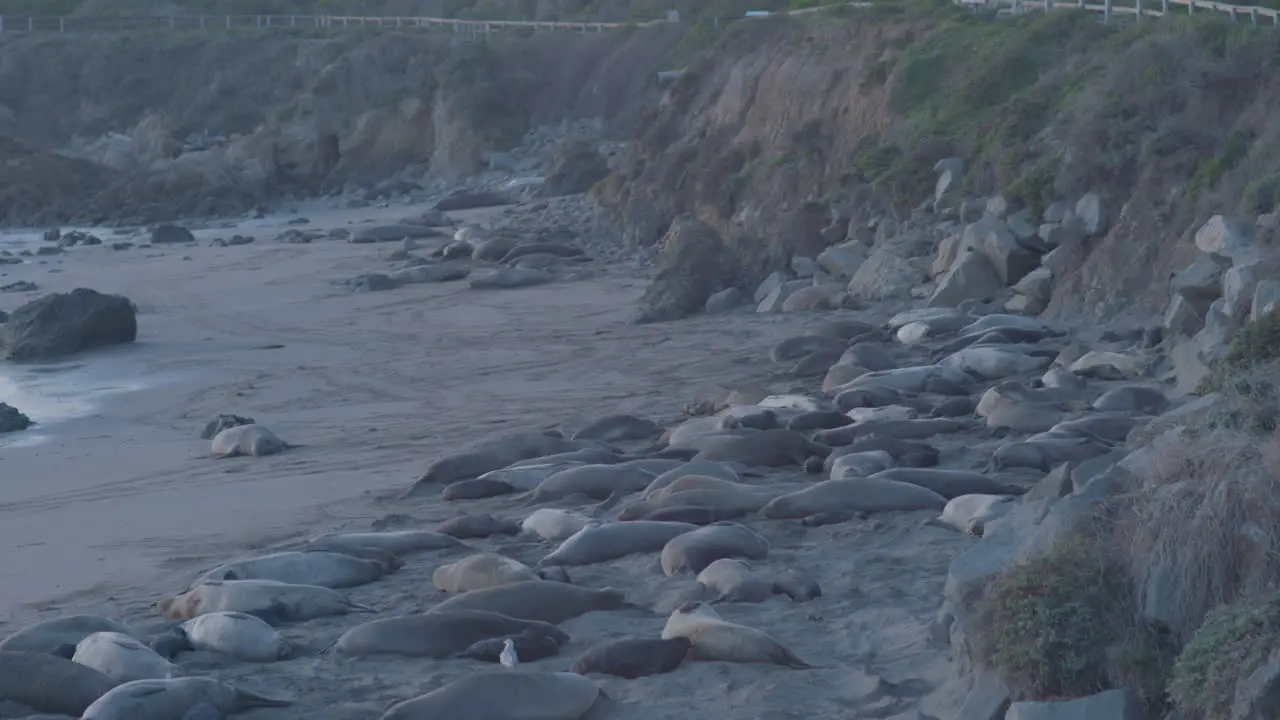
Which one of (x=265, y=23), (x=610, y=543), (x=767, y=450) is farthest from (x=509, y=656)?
(x=265, y=23)

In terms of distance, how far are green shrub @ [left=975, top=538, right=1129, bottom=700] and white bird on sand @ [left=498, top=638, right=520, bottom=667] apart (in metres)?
2.11

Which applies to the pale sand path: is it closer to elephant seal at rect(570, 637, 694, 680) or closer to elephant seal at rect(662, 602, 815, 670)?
elephant seal at rect(570, 637, 694, 680)

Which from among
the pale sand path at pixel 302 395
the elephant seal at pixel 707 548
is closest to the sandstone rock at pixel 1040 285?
the pale sand path at pixel 302 395

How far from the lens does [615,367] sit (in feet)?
59.6

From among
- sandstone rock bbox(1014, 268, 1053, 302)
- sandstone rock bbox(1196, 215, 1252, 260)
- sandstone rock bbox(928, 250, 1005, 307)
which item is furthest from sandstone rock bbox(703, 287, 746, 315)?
sandstone rock bbox(1196, 215, 1252, 260)

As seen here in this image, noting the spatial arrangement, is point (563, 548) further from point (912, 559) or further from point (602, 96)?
point (602, 96)

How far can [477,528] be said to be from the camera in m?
10.4

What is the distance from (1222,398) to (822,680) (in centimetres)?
199

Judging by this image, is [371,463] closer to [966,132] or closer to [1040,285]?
[1040,285]

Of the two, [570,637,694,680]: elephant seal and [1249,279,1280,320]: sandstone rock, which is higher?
[1249,279,1280,320]: sandstone rock

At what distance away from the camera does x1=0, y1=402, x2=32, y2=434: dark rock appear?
16.7m

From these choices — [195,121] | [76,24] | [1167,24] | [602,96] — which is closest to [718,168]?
[1167,24]

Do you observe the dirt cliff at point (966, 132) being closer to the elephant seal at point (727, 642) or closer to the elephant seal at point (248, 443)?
the elephant seal at point (248, 443)

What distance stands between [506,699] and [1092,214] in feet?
43.6
